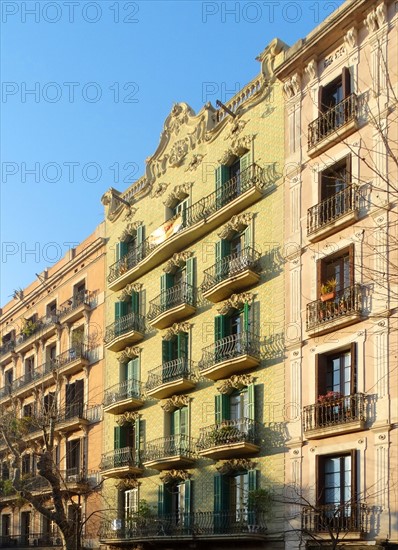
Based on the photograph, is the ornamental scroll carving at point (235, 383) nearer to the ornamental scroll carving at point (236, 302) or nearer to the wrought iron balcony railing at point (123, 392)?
the ornamental scroll carving at point (236, 302)

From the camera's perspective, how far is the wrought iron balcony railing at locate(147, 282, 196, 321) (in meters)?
30.4

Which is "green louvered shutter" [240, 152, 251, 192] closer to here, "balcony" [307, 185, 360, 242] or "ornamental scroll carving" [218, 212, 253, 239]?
"ornamental scroll carving" [218, 212, 253, 239]

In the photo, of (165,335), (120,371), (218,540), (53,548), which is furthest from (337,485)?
(53,548)

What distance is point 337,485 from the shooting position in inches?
892

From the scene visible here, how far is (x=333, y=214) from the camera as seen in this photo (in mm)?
24438

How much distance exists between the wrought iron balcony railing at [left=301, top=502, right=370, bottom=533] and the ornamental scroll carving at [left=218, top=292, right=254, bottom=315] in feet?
24.3

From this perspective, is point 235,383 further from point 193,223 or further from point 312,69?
point 312,69

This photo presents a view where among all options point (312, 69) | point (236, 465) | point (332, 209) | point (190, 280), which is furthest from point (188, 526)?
point (312, 69)

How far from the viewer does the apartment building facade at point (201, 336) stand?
2619 cm

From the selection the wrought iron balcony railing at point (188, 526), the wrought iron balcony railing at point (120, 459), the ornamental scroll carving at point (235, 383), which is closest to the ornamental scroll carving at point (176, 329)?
the ornamental scroll carving at point (235, 383)

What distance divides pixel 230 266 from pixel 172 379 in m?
4.91

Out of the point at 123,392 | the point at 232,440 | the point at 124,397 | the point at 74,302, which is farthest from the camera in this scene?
the point at 74,302

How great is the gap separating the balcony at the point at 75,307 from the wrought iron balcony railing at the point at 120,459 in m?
7.54

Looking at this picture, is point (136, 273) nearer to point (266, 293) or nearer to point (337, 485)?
point (266, 293)
